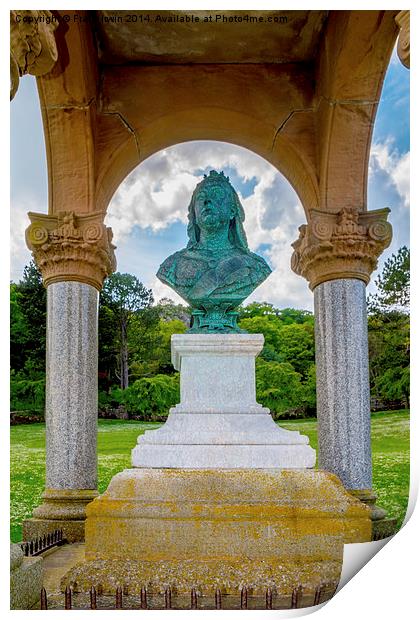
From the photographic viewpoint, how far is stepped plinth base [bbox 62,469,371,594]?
4148 millimetres

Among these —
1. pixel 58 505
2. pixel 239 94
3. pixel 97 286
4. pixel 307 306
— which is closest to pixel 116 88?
pixel 239 94

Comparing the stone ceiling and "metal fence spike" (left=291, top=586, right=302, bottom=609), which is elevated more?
the stone ceiling

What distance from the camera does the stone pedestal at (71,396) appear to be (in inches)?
294

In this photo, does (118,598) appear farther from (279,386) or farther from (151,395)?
(279,386)

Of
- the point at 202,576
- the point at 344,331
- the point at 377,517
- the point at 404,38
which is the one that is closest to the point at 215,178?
the point at 404,38

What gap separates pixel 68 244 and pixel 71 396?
1709 mm

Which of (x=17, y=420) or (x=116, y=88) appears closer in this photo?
(x=116, y=88)

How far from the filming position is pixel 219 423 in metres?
4.84

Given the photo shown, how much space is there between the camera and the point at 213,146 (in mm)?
16609

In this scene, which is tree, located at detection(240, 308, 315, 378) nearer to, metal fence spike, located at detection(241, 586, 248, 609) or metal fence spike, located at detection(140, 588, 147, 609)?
metal fence spike, located at detection(241, 586, 248, 609)

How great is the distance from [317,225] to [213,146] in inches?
361

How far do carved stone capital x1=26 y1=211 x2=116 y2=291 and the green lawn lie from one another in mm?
2972

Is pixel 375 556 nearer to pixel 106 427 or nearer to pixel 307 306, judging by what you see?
pixel 106 427

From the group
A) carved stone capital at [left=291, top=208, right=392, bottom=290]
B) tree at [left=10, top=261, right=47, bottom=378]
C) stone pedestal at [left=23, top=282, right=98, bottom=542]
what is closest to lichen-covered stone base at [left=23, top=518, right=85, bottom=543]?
stone pedestal at [left=23, top=282, right=98, bottom=542]
